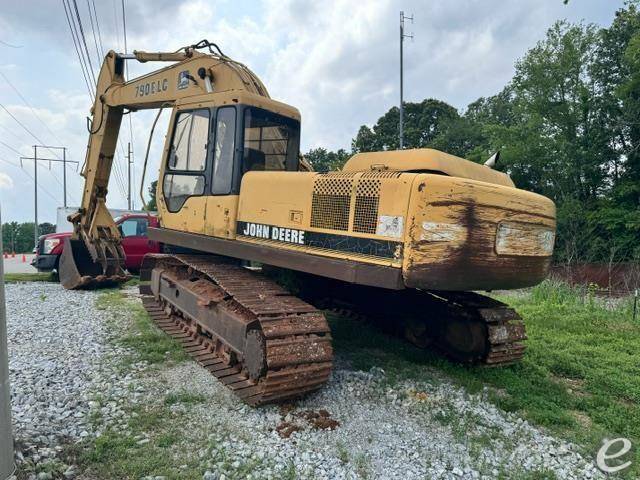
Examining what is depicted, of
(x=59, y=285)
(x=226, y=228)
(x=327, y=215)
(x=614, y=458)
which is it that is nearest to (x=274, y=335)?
(x=327, y=215)

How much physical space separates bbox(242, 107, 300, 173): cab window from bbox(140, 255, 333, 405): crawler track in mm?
1255

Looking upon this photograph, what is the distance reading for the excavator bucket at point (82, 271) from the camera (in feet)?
33.2

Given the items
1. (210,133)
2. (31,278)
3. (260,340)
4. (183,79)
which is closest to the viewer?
(260,340)

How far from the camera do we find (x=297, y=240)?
4543 mm

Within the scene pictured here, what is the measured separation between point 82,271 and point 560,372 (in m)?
9.12

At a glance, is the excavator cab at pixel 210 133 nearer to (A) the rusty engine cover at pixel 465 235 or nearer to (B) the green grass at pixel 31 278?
(A) the rusty engine cover at pixel 465 235

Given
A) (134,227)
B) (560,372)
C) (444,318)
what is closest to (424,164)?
(444,318)

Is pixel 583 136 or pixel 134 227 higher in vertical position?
pixel 583 136

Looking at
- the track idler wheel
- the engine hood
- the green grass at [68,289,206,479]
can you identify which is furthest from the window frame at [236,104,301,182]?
the track idler wheel

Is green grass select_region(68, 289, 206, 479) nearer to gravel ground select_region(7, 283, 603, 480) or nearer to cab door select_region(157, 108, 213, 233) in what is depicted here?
gravel ground select_region(7, 283, 603, 480)

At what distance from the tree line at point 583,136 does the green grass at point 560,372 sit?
19322 millimetres

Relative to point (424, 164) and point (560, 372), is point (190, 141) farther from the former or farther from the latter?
point (560, 372)

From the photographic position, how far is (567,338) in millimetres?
7133

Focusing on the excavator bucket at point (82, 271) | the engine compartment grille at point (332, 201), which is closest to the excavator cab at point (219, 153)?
the engine compartment grille at point (332, 201)
